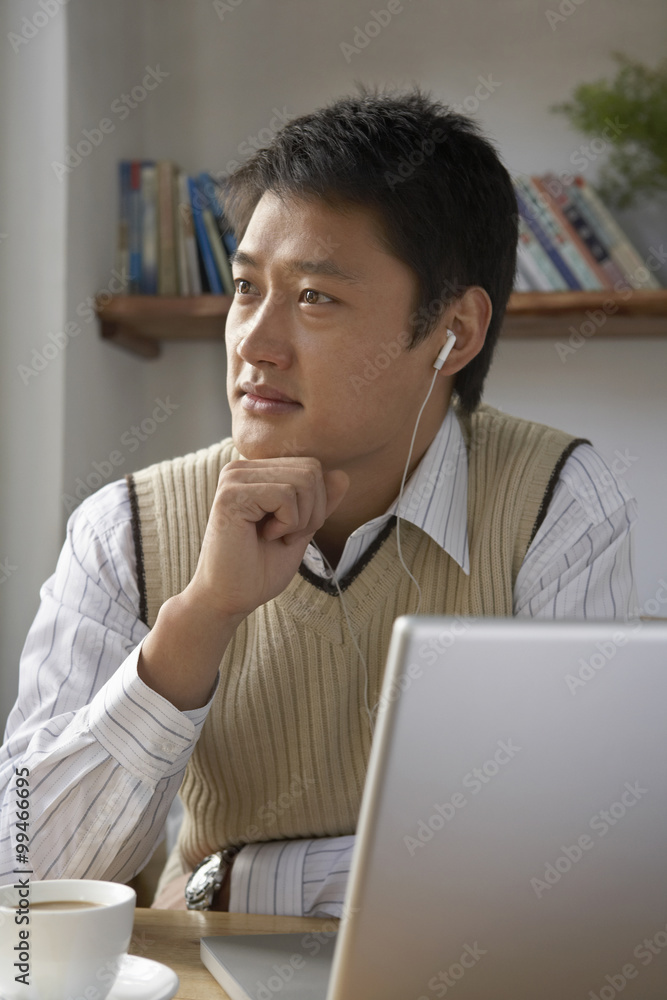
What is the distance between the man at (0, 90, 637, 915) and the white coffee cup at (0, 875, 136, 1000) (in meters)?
0.48

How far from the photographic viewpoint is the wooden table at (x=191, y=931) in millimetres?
762

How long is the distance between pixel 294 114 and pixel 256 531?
65.0 inches

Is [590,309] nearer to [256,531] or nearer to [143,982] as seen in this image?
[256,531]

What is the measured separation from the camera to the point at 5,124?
203 centimetres

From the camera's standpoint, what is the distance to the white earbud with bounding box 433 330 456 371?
133 centimetres

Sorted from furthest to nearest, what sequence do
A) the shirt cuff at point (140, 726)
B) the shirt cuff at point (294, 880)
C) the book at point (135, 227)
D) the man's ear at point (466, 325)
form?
1. the book at point (135, 227)
2. the man's ear at point (466, 325)
3. the shirt cuff at point (294, 880)
4. the shirt cuff at point (140, 726)

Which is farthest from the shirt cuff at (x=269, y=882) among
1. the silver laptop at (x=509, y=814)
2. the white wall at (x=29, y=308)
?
the white wall at (x=29, y=308)

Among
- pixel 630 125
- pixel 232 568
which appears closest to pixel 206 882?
pixel 232 568

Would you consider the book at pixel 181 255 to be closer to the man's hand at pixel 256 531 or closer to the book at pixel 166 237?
the book at pixel 166 237

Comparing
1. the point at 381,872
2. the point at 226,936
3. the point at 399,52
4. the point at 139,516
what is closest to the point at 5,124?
the point at 399,52

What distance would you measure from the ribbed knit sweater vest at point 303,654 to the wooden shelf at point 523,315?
854 mm

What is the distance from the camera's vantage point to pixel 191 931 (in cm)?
87

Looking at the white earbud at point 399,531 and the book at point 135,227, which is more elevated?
the book at point 135,227

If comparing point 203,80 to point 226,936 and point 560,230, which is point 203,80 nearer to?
point 560,230
